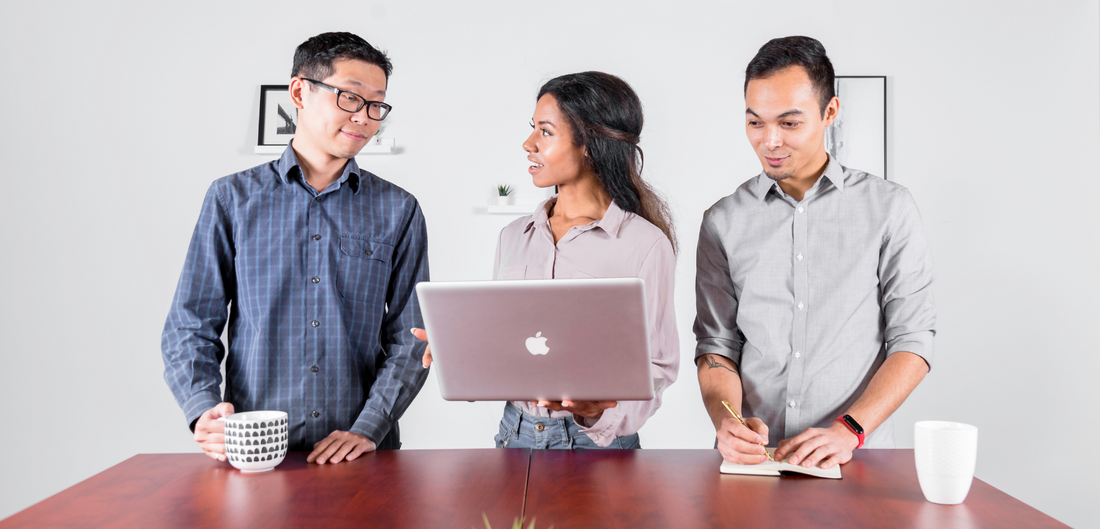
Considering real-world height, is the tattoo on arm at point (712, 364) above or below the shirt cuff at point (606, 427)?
above

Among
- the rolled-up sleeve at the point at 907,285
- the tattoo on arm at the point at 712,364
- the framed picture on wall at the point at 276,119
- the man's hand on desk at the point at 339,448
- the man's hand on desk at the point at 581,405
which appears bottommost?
the man's hand on desk at the point at 339,448

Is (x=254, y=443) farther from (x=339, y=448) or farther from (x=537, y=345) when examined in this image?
(x=537, y=345)

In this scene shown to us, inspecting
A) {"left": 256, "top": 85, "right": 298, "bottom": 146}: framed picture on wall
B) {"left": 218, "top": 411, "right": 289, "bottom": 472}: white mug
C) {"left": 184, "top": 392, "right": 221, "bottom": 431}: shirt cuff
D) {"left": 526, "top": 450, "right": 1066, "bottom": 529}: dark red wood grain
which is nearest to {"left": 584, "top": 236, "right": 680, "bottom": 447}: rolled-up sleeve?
{"left": 526, "top": 450, "right": 1066, "bottom": 529}: dark red wood grain

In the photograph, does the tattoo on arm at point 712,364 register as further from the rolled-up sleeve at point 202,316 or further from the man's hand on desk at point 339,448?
the rolled-up sleeve at point 202,316

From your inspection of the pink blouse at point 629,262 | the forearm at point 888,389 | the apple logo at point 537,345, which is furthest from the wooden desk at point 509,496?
the pink blouse at point 629,262

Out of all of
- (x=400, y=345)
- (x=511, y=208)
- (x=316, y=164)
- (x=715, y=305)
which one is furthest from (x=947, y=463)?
(x=511, y=208)

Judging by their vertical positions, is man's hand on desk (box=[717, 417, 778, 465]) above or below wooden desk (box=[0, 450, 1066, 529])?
above

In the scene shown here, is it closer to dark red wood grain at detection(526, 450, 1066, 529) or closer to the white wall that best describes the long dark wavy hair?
dark red wood grain at detection(526, 450, 1066, 529)

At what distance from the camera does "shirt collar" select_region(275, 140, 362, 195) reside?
1.80 meters

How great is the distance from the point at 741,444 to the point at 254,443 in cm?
93

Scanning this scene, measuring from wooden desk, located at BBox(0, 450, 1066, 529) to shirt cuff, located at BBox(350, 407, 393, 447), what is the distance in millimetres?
167

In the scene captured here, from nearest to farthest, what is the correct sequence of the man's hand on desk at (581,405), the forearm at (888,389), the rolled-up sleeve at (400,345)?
the man's hand on desk at (581,405)
the forearm at (888,389)
the rolled-up sleeve at (400,345)

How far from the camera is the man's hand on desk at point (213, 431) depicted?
1378mm

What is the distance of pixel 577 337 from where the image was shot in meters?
1.23
